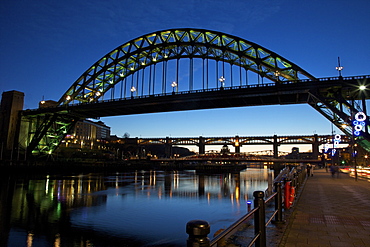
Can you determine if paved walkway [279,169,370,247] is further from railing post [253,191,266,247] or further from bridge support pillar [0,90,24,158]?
bridge support pillar [0,90,24,158]

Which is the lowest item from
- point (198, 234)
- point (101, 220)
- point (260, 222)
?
point (101, 220)

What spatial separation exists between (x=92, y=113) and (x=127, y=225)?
5783 cm

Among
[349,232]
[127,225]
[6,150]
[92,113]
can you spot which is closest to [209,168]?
[92,113]

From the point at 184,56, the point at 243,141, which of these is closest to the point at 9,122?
the point at 184,56

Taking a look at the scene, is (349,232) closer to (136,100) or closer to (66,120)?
(136,100)

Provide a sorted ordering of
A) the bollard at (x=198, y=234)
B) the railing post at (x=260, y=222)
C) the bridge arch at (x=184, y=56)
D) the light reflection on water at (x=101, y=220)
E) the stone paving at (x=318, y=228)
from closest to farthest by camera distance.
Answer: the bollard at (x=198, y=234), the railing post at (x=260, y=222), the stone paving at (x=318, y=228), the light reflection on water at (x=101, y=220), the bridge arch at (x=184, y=56)

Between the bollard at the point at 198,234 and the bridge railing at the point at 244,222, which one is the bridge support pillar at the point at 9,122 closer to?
the bridge railing at the point at 244,222

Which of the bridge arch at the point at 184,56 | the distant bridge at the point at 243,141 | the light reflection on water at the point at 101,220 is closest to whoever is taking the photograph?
the light reflection on water at the point at 101,220

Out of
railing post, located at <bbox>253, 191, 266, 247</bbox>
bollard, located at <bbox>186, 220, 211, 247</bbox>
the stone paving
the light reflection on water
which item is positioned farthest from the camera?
the light reflection on water

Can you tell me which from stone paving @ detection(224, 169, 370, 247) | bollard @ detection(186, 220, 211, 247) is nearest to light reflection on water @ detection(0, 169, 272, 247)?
stone paving @ detection(224, 169, 370, 247)

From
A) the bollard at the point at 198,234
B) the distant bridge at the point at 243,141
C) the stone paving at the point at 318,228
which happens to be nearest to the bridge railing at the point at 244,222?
the bollard at the point at 198,234

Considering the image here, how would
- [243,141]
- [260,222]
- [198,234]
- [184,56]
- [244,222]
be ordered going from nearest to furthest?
[198,234], [244,222], [260,222], [184,56], [243,141]

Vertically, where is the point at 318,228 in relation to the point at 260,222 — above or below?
below

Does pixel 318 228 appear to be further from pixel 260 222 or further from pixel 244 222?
pixel 244 222
